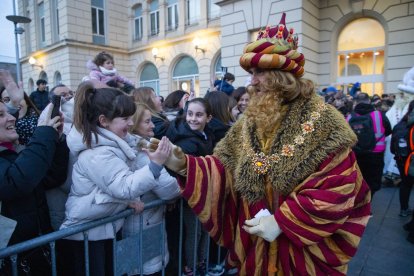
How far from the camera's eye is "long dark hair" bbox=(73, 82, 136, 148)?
6.07 ft

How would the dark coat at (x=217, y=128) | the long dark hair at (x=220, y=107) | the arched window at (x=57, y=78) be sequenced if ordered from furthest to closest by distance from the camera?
the arched window at (x=57, y=78) < the long dark hair at (x=220, y=107) < the dark coat at (x=217, y=128)

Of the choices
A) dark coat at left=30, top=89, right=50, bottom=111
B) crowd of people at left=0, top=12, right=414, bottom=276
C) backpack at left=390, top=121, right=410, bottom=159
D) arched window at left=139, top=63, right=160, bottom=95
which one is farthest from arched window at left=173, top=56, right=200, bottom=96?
crowd of people at left=0, top=12, right=414, bottom=276

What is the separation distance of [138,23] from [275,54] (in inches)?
809

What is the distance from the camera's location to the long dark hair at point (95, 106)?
72.9 inches

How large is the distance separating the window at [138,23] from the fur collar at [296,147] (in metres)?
20.0

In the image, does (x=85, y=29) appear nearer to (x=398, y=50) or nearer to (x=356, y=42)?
(x=356, y=42)

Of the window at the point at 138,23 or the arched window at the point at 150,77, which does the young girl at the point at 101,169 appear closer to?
the arched window at the point at 150,77

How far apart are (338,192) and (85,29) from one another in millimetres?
20541

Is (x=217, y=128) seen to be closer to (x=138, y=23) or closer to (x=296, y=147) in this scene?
(x=296, y=147)

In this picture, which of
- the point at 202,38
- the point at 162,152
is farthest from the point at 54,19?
the point at 162,152

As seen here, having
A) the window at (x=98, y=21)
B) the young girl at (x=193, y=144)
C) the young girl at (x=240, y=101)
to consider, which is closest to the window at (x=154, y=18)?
the window at (x=98, y=21)

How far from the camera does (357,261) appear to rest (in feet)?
10.9

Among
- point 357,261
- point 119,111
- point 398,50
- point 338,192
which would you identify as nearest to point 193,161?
point 119,111

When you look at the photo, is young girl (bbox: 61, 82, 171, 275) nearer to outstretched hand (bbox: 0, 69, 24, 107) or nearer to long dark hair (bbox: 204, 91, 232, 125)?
outstretched hand (bbox: 0, 69, 24, 107)
